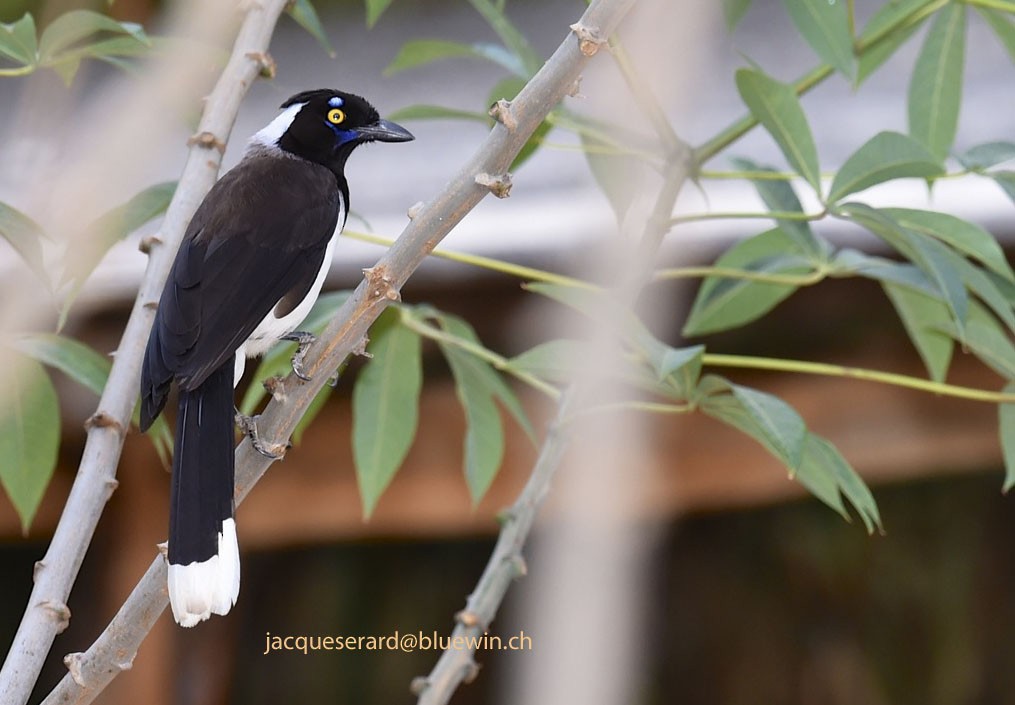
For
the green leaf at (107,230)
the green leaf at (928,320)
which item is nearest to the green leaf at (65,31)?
the green leaf at (107,230)

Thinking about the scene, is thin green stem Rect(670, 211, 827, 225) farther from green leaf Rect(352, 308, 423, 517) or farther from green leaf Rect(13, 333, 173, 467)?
green leaf Rect(13, 333, 173, 467)

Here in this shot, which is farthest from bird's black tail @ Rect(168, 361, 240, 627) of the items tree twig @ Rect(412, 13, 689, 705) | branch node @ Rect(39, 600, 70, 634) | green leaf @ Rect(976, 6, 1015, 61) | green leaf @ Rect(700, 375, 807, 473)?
green leaf @ Rect(976, 6, 1015, 61)

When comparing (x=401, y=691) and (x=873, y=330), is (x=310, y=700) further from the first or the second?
(x=873, y=330)

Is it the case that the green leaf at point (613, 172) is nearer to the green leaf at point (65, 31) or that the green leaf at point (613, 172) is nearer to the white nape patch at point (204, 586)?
the green leaf at point (65, 31)

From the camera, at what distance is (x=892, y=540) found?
2654 millimetres

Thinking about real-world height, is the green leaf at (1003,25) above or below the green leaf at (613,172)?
above

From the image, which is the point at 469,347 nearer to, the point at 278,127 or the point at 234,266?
the point at 234,266

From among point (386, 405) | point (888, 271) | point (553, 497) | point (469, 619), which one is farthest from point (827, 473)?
point (553, 497)

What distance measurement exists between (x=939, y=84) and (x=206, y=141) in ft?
2.78

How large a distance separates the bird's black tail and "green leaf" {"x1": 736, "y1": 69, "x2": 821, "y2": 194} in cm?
57

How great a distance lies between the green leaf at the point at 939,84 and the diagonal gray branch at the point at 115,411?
74 centimetres

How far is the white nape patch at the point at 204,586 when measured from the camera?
34.2 inches

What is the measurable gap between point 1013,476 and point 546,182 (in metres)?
1.16

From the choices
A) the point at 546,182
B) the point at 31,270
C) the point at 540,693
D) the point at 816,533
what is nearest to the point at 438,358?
the point at 546,182
